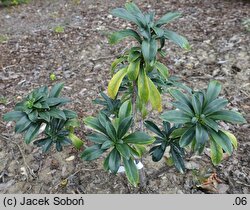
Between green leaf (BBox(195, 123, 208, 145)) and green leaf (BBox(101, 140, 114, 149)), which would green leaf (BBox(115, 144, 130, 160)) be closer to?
green leaf (BBox(101, 140, 114, 149))

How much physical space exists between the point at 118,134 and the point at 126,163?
0.18 meters

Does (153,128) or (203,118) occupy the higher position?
(203,118)

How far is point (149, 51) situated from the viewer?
5.94 feet

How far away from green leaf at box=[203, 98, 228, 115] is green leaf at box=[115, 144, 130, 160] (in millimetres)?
489

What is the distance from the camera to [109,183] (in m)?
2.64

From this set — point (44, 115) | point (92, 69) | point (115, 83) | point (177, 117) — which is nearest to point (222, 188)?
point (177, 117)

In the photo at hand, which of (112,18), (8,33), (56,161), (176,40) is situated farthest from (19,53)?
(176,40)

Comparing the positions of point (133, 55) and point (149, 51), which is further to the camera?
point (133, 55)

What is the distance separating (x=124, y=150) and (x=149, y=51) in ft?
1.88

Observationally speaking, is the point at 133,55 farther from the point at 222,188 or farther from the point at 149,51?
the point at 222,188

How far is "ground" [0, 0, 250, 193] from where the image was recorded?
2643mm

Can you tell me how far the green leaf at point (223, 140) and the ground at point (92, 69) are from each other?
0.64 m

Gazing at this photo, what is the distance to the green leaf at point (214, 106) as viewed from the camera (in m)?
1.91

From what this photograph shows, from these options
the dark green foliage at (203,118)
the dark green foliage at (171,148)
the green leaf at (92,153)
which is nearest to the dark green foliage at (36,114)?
the green leaf at (92,153)
